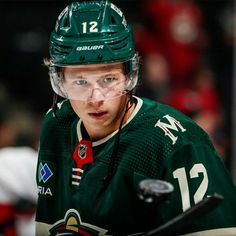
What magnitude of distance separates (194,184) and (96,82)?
47 centimetres

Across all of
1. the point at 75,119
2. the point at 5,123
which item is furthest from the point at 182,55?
the point at 75,119

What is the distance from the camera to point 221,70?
24.6 ft

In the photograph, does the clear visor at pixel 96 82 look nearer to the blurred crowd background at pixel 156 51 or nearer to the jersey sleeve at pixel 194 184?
the jersey sleeve at pixel 194 184

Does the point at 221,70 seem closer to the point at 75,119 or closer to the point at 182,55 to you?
the point at 182,55

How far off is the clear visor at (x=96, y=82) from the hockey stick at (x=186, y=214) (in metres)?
0.40

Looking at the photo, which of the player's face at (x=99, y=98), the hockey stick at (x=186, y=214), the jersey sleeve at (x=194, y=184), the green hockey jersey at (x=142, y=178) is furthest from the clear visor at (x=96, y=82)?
the hockey stick at (x=186, y=214)

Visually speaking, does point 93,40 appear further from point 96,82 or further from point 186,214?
point 186,214

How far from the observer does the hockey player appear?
2.91 metres

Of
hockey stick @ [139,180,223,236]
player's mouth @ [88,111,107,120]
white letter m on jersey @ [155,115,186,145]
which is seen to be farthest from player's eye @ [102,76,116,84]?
hockey stick @ [139,180,223,236]

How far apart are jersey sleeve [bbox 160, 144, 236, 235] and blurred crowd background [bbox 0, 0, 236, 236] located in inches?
165

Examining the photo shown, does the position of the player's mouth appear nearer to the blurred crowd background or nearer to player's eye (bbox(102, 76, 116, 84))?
player's eye (bbox(102, 76, 116, 84))

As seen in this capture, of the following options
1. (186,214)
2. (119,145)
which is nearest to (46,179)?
(119,145)

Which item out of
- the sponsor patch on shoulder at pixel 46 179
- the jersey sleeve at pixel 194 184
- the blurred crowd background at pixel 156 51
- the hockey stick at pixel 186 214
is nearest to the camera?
the hockey stick at pixel 186 214

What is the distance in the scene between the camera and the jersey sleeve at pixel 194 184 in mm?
2883
